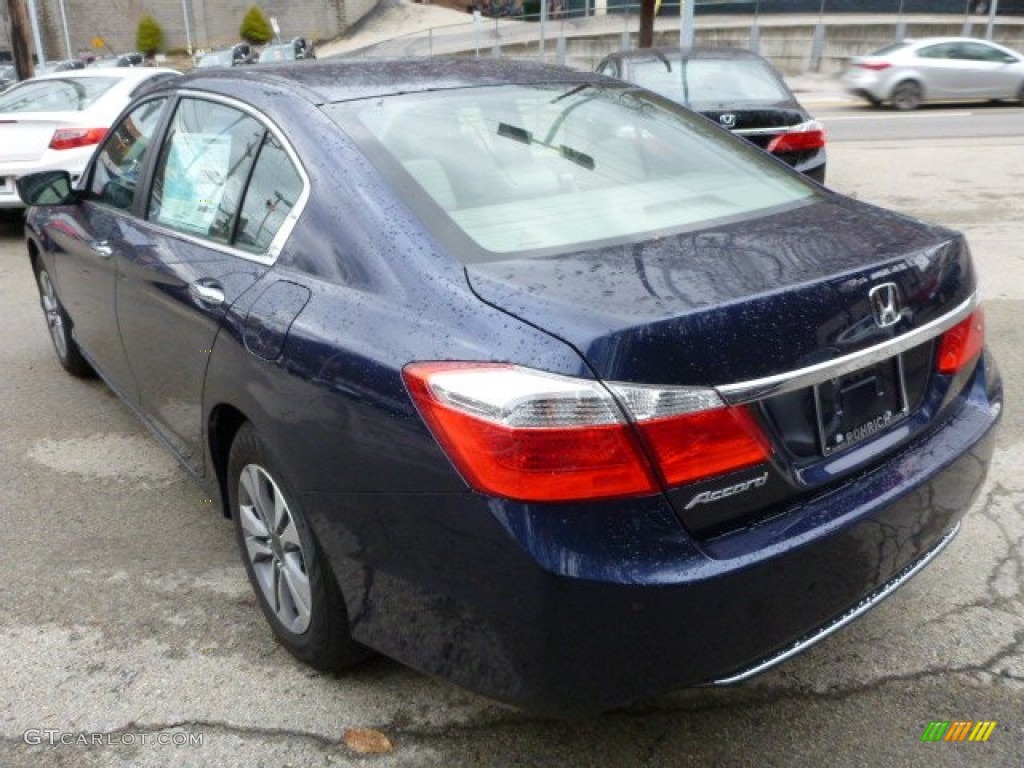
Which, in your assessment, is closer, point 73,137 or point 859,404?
point 859,404

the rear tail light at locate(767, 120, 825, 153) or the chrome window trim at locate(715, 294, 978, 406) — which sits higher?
the chrome window trim at locate(715, 294, 978, 406)

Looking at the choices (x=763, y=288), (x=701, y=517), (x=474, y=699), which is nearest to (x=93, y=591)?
(x=474, y=699)

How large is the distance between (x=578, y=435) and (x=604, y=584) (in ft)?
0.98

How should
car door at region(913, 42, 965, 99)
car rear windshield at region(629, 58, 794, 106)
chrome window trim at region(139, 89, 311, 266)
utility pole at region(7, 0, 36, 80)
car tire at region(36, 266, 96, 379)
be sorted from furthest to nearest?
car door at region(913, 42, 965, 99) → utility pole at region(7, 0, 36, 80) → car rear windshield at region(629, 58, 794, 106) → car tire at region(36, 266, 96, 379) → chrome window trim at region(139, 89, 311, 266)

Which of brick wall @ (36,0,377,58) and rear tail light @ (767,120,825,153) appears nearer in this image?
rear tail light @ (767,120,825,153)

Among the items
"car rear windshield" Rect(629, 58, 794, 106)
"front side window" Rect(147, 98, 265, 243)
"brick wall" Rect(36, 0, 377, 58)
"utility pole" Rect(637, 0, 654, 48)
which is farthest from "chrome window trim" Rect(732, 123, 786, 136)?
"brick wall" Rect(36, 0, 377, 58)

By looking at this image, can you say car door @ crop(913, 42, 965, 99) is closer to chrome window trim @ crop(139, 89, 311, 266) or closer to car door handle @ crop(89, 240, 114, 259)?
car door handle @ crop(89, 240, 114, 259)

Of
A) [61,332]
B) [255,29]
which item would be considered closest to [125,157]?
[61,332]

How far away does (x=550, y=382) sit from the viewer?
1911mm

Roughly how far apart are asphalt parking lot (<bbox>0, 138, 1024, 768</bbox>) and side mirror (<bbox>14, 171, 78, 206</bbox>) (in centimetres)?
127

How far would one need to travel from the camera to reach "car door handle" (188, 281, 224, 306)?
282 centimetres

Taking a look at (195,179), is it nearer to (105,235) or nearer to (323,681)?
(105,235)

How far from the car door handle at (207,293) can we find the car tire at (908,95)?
2144 cm

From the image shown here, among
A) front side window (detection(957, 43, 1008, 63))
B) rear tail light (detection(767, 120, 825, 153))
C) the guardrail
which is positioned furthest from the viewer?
the guardrail
